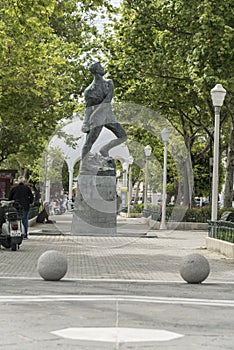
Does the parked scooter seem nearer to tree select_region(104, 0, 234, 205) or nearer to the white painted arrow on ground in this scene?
tree select_region(104, 0, 234, 205)

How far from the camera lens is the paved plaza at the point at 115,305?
8.35 m

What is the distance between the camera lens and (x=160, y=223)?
38.8 m

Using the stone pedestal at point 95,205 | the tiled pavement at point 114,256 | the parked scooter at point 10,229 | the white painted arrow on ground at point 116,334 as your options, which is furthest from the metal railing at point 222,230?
the white painted arrow on ground at point 116,334

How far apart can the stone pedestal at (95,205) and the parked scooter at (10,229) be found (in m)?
7.78

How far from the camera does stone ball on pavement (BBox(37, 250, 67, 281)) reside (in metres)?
14.0

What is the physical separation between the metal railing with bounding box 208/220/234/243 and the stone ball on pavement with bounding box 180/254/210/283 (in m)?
7.15

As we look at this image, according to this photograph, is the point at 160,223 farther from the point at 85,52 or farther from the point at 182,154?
the point at 182,154

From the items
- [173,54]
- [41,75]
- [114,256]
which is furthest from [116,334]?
[173,54]

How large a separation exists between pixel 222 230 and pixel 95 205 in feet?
24.0

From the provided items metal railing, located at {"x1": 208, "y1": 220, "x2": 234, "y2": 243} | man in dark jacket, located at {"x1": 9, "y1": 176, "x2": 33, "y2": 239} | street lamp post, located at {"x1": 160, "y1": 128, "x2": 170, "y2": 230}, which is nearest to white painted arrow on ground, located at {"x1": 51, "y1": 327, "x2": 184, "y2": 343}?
metal railing, located at {"x1": 208, "y1": 220, "x2": 234, "y2": 243}

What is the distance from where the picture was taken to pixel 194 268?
14172 millimetres

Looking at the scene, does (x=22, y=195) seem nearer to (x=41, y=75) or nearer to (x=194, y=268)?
(x=41, y=75)

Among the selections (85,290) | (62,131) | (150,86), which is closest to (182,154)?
(62,131)

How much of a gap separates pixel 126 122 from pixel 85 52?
482cm
